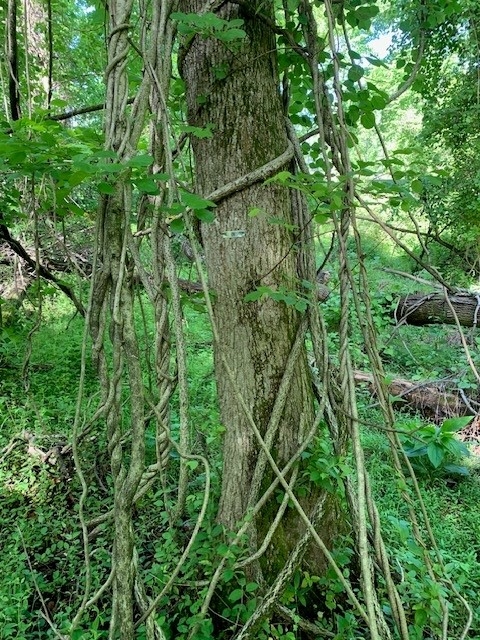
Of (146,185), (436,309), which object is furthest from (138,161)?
(436,309)

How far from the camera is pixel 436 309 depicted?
414 centimetres

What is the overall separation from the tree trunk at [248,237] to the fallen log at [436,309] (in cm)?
289

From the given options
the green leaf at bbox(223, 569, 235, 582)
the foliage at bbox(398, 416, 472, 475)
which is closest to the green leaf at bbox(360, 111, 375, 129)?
the green leaf at bbox(223, 569, 235, 582)

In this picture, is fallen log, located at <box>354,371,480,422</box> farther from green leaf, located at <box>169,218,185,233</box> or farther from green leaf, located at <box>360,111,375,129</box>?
green leaf, located at <box>169,218,185,233</box>

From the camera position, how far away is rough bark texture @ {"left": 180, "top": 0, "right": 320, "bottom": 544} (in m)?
1.19

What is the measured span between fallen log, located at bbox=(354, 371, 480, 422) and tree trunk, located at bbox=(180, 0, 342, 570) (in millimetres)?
2083

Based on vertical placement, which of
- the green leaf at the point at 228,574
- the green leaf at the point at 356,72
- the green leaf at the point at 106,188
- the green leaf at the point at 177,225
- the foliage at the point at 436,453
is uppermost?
the green leaf at the point at 356,72

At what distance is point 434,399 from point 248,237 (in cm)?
254

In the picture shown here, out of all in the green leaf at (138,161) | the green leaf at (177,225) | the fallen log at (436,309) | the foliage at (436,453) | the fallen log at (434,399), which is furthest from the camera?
the fallen log at (436,309)

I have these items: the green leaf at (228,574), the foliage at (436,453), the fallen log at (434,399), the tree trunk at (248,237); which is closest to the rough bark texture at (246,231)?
the tree trunk at (248,237)

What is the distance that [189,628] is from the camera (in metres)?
1.15

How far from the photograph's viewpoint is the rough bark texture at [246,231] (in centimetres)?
119

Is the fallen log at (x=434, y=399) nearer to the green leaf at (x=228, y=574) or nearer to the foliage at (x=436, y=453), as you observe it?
the foliage at (x=436, y=453)

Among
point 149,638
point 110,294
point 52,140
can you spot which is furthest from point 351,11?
point 149,638
